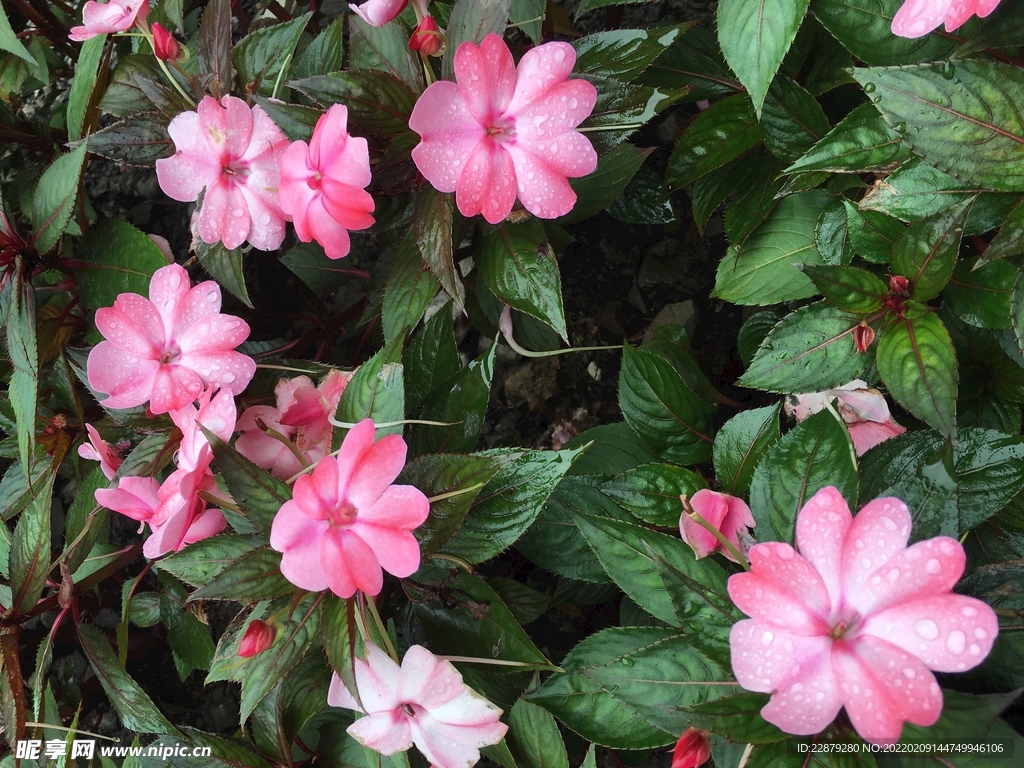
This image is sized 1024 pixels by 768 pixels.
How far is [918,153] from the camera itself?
761 millimetres

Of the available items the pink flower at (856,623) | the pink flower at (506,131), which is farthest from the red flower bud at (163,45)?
the pink flower at (856,623)

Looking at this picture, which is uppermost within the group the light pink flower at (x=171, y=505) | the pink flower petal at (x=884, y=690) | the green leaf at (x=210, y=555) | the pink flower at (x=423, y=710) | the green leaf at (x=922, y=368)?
the green leaf at (x=922, y=368)

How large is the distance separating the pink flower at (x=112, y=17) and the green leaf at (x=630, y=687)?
1.02 metres

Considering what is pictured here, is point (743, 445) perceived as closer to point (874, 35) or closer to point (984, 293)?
point (984, 293)

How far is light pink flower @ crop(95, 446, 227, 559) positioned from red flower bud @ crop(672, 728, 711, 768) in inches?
21.9

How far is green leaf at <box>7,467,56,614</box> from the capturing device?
1.05m

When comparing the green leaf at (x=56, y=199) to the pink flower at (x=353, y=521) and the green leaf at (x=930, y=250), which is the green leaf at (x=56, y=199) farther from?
the green leaf at (x=930, y=250)

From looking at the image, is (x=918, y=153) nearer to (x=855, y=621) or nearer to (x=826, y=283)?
(x=826, y=283)

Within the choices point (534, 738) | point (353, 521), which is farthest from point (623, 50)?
point (534, 738)

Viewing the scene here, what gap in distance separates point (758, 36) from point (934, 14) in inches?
7.4

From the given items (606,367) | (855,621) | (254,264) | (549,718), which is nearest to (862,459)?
(855,621)

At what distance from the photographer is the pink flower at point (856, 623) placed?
1.79 feet

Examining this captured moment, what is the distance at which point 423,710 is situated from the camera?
30.6 inches

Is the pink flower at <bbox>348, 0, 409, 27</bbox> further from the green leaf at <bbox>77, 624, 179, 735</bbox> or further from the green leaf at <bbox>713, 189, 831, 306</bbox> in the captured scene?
the green leaf at <bbox>77, 624, 179, 735</bbox>
